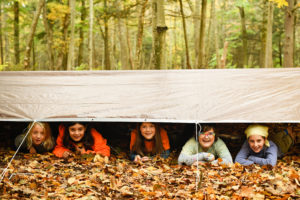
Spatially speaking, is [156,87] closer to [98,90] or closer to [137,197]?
[98,90]

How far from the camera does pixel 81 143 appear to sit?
5527 mm

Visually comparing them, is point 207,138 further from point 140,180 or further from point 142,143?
point 140,180

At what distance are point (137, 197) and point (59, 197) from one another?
38.7 inches

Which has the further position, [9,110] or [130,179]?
[9,110]

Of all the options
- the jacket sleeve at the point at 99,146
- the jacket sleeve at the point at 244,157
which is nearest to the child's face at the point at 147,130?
the jacket sleeve at the point at 99,146

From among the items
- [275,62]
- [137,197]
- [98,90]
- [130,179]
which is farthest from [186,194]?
[275,62]

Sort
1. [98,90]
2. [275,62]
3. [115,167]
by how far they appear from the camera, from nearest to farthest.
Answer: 1. [115,167]
2. [98,90]
3. [275,62]

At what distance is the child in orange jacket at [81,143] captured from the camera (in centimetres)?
540

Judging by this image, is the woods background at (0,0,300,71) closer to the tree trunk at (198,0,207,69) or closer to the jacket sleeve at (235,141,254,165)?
the tree trunk at (198,0,207,69)

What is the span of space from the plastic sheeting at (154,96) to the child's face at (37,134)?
0.61 meters

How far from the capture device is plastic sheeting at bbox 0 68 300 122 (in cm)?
463

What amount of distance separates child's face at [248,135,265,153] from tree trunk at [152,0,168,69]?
174 inches

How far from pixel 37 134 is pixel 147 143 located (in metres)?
2.09

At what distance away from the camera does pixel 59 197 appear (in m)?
3.54
